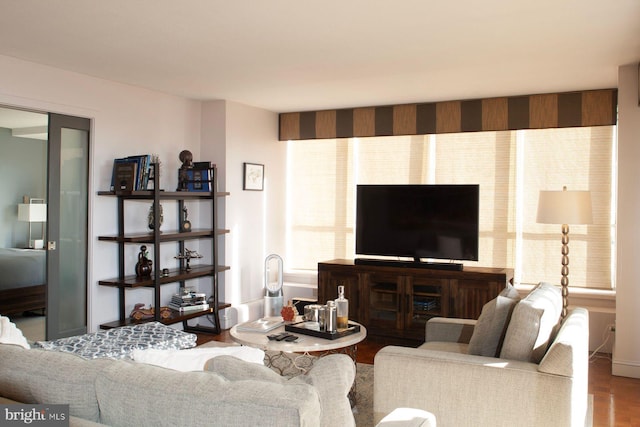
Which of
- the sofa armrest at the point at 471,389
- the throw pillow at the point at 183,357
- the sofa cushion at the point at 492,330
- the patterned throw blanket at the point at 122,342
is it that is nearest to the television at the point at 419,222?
the sofa cushion at the point at 492,330

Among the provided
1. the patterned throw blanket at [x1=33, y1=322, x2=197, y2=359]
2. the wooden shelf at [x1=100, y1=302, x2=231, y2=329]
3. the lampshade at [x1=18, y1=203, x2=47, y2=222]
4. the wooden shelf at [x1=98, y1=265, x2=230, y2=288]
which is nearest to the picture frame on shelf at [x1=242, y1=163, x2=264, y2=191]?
the wooden shelf at [x1=98, y1=265, x2=230, y2=288]

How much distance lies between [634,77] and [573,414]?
3132 mm

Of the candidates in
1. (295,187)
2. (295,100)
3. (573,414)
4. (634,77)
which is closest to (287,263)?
(295,187)

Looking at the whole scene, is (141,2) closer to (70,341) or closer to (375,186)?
(70,341)

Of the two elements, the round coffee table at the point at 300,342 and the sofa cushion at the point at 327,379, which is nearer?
A: the sofa cushion at the point at 327,379

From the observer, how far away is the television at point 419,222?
5.53m

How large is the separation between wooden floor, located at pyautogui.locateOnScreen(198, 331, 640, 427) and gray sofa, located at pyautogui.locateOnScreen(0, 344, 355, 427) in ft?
9.25

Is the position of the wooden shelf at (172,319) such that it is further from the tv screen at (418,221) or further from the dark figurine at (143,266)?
the tv screen at (418,221)

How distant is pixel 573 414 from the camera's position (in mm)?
2545

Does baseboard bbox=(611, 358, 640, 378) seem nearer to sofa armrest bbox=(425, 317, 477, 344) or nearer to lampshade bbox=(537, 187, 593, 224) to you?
lampshade bbox=(537, 187, 593, 224)

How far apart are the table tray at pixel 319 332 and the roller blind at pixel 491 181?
8.64 feet

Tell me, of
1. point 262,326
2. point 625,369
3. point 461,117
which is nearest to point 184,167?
point 262,326

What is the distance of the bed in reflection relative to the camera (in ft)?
14.9

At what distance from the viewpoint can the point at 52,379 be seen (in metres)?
1.58
